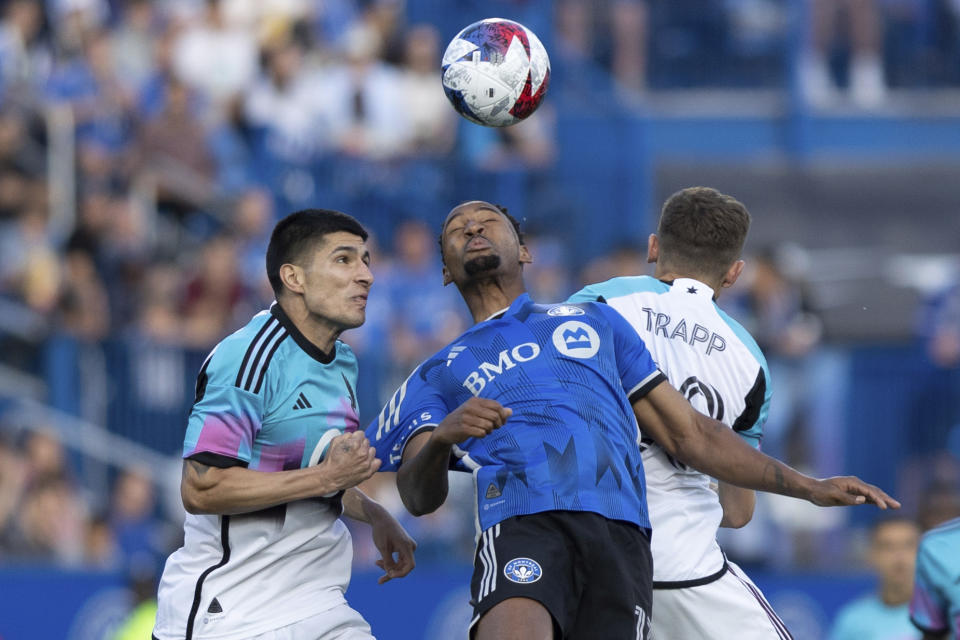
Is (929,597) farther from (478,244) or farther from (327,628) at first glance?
(327,628)

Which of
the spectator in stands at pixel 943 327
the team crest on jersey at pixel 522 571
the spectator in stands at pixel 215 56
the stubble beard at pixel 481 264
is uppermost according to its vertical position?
the spectator in stands at pixel 215 56

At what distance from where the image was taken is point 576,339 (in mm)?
5527

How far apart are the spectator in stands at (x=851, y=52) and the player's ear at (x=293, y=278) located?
13.7 metres

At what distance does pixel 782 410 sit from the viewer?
11.5m

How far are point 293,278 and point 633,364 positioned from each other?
1369mm

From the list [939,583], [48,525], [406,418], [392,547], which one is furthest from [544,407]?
[48,525]

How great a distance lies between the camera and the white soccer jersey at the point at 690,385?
572 centimetres

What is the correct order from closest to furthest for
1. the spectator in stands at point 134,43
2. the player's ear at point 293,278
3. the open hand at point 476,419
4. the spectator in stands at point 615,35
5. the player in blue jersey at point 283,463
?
the open hand at point 476,419 < the player in blue jersey at point 283,463 < the player's ear at point 293,278 < the spectator in stands at point 134,43 < the spectator in stands at point 615,35

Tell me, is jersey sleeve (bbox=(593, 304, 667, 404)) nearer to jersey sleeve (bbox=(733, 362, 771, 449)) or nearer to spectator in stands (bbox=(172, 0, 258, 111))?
jersey sleeve (bbox=(733, 362, 771, 449))

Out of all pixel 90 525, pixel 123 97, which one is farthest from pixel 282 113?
pixel 90 525

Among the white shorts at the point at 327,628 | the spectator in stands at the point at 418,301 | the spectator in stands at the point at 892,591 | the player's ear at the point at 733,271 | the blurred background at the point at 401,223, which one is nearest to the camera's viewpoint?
the white shorts at the point at 327,628

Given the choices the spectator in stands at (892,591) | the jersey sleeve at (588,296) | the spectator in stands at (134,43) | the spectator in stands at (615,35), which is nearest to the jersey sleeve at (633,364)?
the jersey sleeve at (588,296)

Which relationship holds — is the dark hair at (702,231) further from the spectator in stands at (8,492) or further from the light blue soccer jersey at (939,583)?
the spectator in stands at (8,492)

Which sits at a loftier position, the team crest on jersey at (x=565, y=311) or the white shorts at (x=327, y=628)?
the team crest on jersey at (x=565, y=311)
